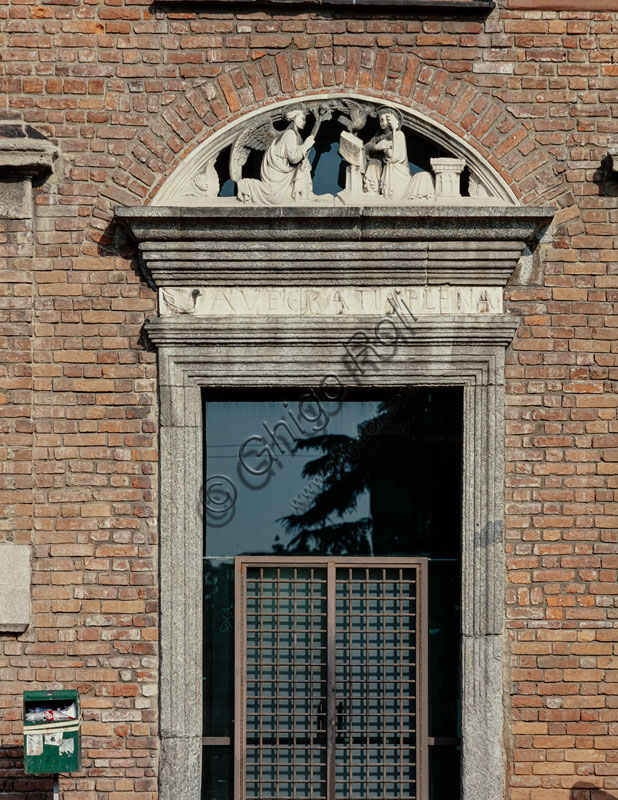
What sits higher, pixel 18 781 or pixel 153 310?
pixel 153 310

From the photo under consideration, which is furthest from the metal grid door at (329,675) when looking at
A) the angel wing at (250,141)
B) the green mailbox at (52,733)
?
the angel wing at (250,141)

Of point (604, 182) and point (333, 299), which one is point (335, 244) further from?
point (604, 182)

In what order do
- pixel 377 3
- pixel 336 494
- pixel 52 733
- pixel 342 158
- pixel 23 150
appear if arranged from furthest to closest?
pixel 336 494 → pixel 342 158 → pixel 377 3 → pixel 23 150 → pixel 52 733

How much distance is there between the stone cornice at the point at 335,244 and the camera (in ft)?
17.4

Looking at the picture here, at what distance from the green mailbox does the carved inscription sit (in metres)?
2.32

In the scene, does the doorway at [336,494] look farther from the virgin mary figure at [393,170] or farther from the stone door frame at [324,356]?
the virgin mary figure at [393,170]

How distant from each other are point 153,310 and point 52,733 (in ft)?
8.03

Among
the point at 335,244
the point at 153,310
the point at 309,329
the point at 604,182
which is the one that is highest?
the point at 604,182

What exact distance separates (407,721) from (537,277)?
2847 millimetres

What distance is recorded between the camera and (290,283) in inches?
215

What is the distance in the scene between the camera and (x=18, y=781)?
17.5 ft

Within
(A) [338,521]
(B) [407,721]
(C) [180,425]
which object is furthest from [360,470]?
(B) [407,721]

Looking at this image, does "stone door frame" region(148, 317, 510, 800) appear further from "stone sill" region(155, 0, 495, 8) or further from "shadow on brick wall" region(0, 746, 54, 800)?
"stone sill" region(155, 0, 495, 8)

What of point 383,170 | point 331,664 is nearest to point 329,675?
point 331,664
